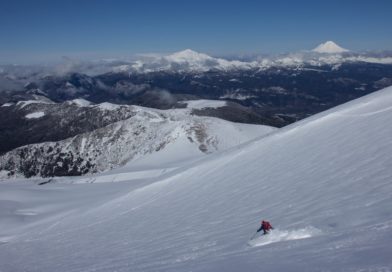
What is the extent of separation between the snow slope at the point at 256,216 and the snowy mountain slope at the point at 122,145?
69998 millimetres

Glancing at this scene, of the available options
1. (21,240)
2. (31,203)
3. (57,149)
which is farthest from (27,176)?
(21,240)

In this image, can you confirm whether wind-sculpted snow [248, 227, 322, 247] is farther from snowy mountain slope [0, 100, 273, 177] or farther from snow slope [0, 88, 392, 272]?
snowy mountain slope [0, 100, 273, 177]

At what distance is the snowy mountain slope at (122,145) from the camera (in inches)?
4409

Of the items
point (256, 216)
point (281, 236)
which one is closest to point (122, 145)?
point (256, 216)

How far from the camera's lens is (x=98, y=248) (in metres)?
20.6

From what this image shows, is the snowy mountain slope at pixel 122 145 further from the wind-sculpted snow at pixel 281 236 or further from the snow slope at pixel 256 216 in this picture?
the wind-sculpted snow at pixel 281 236

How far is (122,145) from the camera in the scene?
127m

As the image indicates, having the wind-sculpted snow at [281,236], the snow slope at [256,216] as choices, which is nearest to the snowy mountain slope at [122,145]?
the snow slope at [256,216]

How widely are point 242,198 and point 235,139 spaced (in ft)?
310

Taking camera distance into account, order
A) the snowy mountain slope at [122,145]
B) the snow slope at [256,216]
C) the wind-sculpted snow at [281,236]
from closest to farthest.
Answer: the snow slope at [256,216] < the wind-sculpted snow at [281,236] < the snowy mountain slope at [122,145]

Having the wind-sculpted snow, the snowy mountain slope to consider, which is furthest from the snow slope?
the snowy mountain slope

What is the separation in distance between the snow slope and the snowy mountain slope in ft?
230

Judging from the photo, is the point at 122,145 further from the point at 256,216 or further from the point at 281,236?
the point at 281,236

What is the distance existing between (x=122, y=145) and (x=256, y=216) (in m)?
113
